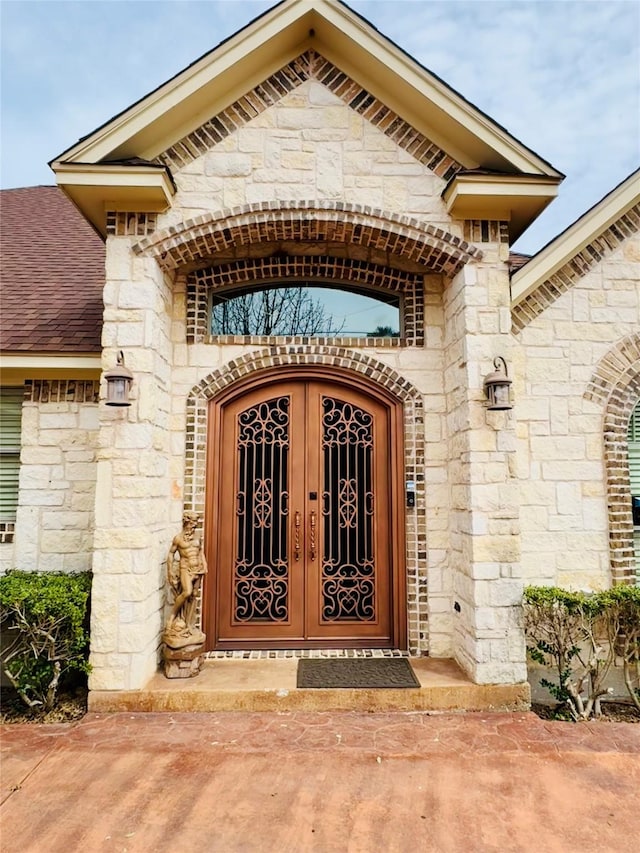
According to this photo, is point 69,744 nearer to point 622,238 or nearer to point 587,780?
point 587,780

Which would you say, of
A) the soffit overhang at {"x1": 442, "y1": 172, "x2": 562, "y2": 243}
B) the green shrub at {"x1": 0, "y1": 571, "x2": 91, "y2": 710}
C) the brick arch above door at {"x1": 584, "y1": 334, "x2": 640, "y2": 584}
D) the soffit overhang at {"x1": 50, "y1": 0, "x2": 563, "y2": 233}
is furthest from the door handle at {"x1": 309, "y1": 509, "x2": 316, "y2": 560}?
the soffit overhang at {"x1": 50, "y1": 0, "x2": 563, "y2": 233}

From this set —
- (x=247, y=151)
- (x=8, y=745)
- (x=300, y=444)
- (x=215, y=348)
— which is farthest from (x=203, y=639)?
(x=247, y=151)

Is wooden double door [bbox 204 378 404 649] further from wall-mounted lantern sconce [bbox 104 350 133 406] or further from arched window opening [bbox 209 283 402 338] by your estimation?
wall-mounted lantern sconce [bbox 104 350 133 406]

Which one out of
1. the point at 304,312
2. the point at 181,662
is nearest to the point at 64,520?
the point at 181,662

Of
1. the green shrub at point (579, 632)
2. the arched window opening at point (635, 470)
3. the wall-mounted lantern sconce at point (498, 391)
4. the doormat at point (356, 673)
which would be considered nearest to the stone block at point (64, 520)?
the doormat at point (356, 673)

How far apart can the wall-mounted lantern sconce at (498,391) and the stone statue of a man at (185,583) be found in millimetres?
2740

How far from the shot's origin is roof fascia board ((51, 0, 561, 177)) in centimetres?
402

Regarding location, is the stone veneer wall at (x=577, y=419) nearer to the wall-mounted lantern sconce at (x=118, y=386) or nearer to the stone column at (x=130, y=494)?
the stone column at (x=130, y=494)

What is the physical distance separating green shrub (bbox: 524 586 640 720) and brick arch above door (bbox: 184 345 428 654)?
0.97 metres

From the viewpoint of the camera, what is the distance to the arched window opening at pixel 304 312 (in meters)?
4.88

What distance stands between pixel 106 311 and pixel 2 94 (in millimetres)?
3265

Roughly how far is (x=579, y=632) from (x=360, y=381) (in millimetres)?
2917

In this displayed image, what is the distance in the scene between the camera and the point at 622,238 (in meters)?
4.91

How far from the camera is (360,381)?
481 centimetres
